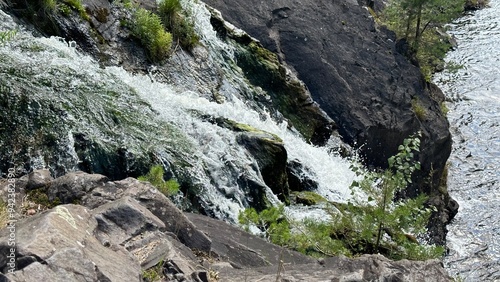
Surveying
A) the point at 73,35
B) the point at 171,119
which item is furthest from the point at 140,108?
the point at 73,35

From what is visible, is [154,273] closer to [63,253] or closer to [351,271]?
[63,253]

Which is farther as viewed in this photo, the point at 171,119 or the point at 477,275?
the point at 477,275

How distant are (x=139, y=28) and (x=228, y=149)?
13.9 feet

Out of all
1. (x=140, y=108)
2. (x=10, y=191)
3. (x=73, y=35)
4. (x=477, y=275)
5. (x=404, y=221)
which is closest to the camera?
(x=10, y=191)

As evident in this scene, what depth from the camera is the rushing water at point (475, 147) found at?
16922 mm

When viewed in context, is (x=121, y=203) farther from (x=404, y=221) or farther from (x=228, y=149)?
(x=228, y=149)

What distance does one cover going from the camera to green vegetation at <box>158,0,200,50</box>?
15844 mm

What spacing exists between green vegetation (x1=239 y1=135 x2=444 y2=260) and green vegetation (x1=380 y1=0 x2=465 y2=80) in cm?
1434

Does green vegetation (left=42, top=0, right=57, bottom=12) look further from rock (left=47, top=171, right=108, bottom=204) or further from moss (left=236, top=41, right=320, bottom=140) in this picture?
rock (left=47, top=171, right=108, bottom=204)

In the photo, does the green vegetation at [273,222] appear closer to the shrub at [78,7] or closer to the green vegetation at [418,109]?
the shrub at [78,7]

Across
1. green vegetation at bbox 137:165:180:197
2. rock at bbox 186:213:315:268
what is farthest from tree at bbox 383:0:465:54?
rock at bbox 186:213:315:268

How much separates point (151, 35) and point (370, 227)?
7.21 meters

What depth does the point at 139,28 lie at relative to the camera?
14945 mm

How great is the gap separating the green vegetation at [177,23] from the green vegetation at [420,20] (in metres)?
10.1
